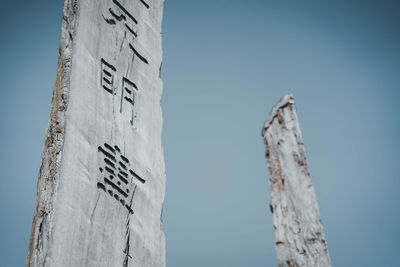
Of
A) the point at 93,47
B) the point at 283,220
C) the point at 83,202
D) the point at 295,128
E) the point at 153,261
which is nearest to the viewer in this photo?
the point at 83,202

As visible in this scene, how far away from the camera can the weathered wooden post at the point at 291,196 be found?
2.02 metres

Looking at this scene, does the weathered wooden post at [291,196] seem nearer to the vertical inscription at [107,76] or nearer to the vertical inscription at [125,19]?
the vertical inscription at [125,19]

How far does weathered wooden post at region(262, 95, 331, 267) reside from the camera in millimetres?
2023

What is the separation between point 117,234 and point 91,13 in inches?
42.8

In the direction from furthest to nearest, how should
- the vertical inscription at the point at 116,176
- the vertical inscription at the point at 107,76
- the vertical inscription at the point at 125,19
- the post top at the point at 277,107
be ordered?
the post top at the point at 277,107
the vertical inscription at the point at 125,19
the vertical inscription at the point at 107,76
the vertical inscription at the point at 116,176

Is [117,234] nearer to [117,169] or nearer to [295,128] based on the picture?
[117,169]

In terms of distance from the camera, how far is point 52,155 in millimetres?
1538

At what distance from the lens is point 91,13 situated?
6.26ft

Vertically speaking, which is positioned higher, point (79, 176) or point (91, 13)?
point (91, 13)

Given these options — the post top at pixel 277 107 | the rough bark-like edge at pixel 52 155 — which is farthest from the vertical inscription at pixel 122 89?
the post top at pixel 277 107

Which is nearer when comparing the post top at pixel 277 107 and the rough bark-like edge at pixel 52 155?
the rough bark-like edge at pixel 52 155

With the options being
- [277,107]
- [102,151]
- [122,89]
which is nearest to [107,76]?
[122,89]

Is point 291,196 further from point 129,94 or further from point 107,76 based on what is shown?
point 107,76

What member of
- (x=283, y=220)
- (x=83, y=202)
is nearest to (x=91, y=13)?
(x=83, y=202)
